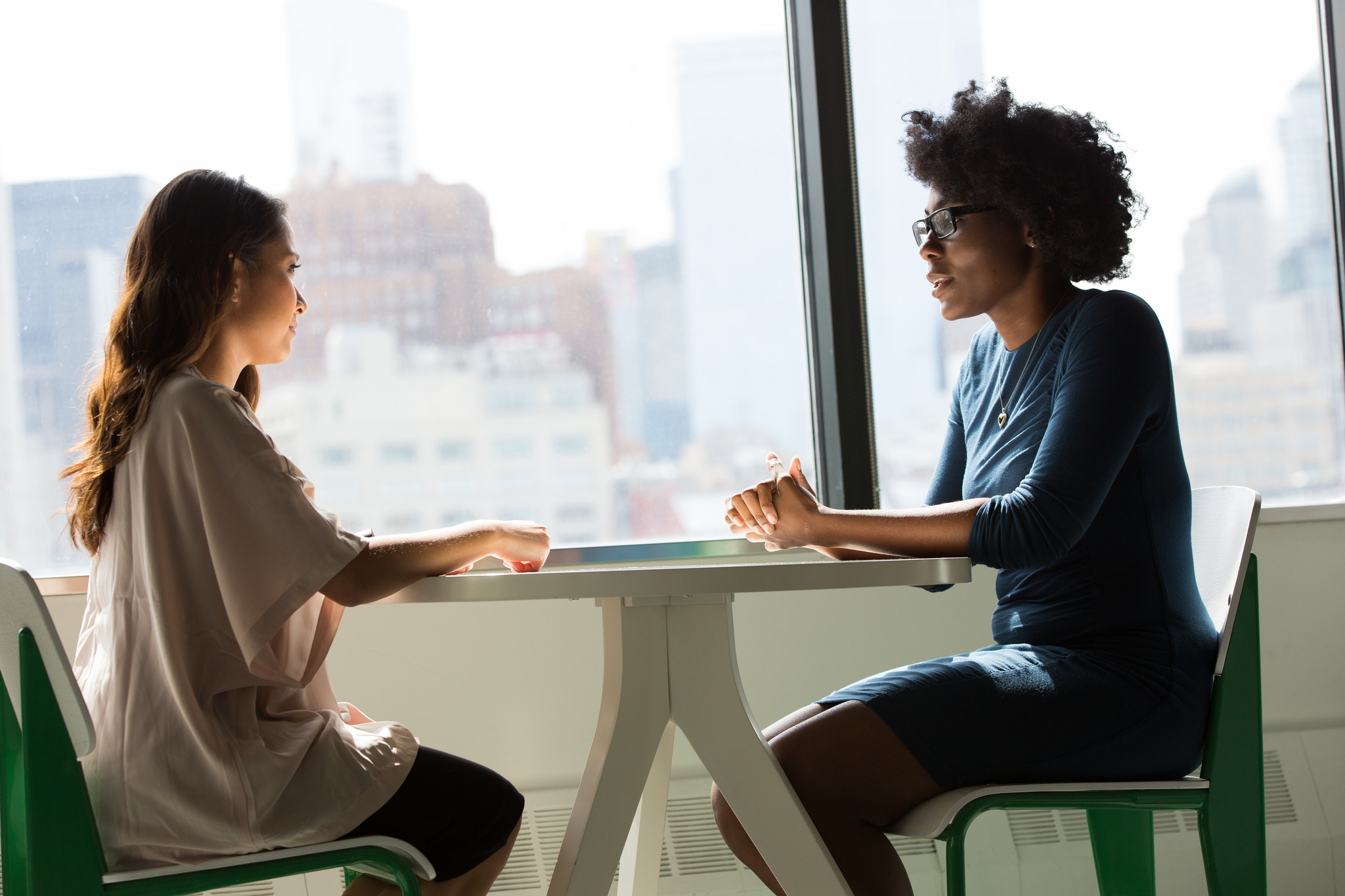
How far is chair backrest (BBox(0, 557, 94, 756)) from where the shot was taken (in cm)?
105

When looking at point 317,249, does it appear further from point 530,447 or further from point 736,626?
point 736,626

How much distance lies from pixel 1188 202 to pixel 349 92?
6.84 ft

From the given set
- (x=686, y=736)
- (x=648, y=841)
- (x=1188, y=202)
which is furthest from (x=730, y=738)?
(x=1188, y=202)

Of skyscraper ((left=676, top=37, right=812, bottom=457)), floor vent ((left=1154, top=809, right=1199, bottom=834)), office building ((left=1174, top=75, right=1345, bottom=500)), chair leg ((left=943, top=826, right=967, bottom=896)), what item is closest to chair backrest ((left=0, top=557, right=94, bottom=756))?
chair leg ((left=943, top=826, right=967, bottom=896))

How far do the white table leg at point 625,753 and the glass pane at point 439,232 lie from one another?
4.11ft

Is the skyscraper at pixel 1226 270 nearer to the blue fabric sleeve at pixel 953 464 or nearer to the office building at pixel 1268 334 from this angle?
the office building at pixel 1268 334

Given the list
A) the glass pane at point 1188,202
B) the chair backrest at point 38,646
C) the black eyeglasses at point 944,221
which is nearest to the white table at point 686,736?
the chair backrest at point 38,646

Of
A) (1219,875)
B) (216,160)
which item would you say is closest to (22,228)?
(216,160)

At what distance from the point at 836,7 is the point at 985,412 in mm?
1281

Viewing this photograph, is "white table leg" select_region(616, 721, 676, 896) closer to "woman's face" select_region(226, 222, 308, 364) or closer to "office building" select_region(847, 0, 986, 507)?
"woman's face" select_region(226, 222, 308, 364)

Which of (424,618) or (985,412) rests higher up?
(985,412)

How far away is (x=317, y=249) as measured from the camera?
2381 millimetres

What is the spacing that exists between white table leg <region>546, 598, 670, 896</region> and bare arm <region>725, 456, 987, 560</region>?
11.1 inches

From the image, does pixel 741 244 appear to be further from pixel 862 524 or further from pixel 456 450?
pixel 862 524
